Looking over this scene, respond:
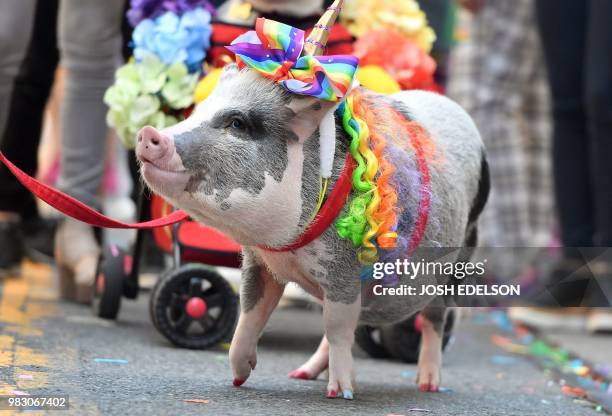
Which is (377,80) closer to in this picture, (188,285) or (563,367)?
(188,285)

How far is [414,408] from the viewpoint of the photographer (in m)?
3.46

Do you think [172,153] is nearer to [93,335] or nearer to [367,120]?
[367,120]

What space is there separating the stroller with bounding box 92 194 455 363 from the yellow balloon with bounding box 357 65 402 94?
73 centimetres

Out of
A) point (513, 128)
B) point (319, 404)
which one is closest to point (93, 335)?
point (319, 404)

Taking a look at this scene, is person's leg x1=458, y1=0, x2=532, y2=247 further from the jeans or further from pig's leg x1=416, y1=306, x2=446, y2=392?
pig's leg x1=416, y1=306, x2=446, y2=392

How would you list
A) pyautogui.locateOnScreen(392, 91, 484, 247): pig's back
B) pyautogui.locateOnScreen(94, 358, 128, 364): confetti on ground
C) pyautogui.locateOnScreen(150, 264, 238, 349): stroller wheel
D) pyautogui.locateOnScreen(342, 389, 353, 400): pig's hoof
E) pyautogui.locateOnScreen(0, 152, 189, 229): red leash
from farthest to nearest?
1. pyautogui.locateOnScreen(150, 264, 238, 349): stroller wheel
2. pyautogui.locateOnScreen(94, 358, 128, 364): confetti on ground
3. pyautogui.locateOnScreen(392, 91, 484, 247): pig's back
4. pyautogui.locateOnScreen(342, 389, 353, 400): pig's hoof
5. pyautogui.locateOnScreen(0, 152, 189, 229): red leash

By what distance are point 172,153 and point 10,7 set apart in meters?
2.05

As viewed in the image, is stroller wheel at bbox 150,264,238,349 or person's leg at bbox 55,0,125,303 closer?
stroller wheel at bbox 150,264,238,349

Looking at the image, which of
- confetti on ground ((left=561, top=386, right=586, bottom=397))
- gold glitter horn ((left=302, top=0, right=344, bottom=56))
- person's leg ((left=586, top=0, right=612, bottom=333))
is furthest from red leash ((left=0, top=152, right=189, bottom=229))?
person's leg ((left=586, top=0, right=612, bottom=333))

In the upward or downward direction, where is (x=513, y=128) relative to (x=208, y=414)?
upward

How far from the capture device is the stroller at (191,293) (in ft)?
14.1

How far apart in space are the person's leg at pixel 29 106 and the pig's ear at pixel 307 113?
2.77 metres

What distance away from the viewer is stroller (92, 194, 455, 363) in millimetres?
4285

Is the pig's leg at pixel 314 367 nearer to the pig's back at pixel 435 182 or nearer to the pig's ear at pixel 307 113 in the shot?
the pig's back at pixel 435 182
